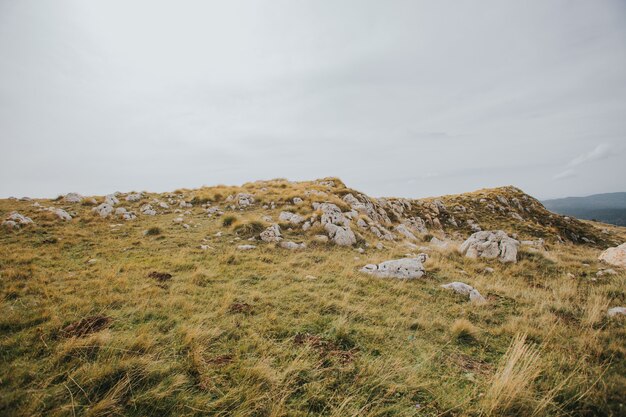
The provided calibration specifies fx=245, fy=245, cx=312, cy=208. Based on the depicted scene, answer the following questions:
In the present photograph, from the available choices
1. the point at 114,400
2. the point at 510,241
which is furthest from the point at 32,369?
the point at 510,241

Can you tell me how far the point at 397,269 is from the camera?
27.7ft

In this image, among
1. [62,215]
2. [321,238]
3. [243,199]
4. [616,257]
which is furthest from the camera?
[243,199]

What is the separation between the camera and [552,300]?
Answer: 675 cm

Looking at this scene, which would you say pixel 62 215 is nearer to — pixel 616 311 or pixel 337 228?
pixel 337 228

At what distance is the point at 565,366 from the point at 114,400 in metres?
6.42

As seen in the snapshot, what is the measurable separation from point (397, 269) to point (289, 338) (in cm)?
515

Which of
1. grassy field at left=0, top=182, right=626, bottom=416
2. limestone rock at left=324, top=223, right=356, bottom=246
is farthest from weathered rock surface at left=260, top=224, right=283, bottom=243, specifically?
limestone rock at left=324, top=223, right=356, bottom=246

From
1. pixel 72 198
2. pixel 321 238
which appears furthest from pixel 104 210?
pixel 321 238

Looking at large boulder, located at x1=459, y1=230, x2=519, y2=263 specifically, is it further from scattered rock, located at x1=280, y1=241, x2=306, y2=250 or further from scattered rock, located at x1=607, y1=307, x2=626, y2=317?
scattered rock, located at x1=280, y1=241, x2=306, y2=250

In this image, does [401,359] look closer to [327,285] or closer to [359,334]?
[359,334]

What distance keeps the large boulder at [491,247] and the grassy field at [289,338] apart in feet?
3.61

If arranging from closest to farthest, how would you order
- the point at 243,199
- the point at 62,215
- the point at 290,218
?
the point at 62,215, the point at 290,218, the point at 243,199

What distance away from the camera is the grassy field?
10.4ft

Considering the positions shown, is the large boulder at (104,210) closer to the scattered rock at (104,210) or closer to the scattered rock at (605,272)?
the scattered rock at (104,210)
